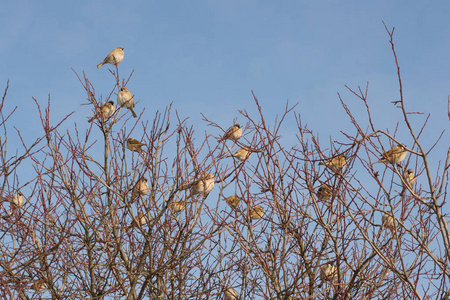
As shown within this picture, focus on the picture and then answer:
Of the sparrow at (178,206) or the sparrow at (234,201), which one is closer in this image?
the sparrow at (178,206)

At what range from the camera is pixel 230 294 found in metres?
7.09

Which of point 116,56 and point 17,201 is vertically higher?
point 116,56

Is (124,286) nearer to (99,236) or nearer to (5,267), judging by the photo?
(99,236)

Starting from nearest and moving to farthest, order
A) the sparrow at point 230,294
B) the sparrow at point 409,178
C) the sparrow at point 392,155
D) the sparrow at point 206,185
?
the sparrow at point 392,155 → the sparrow at point 409,178 → the sparrow at point 206,185 → the sparrow at point 230,294

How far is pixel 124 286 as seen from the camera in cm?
640

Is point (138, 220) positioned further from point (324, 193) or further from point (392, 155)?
point (392, 155)

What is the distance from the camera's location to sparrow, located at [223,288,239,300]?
7.07 metres

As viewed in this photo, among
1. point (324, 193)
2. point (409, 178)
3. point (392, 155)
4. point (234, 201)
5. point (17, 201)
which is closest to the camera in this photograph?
point (392, 155)

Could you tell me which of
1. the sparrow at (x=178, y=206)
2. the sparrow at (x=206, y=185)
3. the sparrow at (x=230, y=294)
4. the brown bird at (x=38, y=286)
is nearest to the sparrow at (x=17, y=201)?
the brown bird at (x=38, y=286)

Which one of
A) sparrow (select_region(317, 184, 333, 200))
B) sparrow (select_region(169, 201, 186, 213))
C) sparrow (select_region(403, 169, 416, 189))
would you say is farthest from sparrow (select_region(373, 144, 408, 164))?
sparrow (select_region(169, 201, 186, 213))

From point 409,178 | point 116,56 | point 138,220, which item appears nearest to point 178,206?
point 138,220

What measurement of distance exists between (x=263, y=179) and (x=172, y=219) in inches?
48.7

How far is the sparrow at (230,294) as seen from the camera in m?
7.07

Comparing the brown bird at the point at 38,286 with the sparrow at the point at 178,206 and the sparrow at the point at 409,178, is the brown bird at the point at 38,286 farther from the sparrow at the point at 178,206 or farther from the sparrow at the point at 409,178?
the sparrow at the point at 409,178
